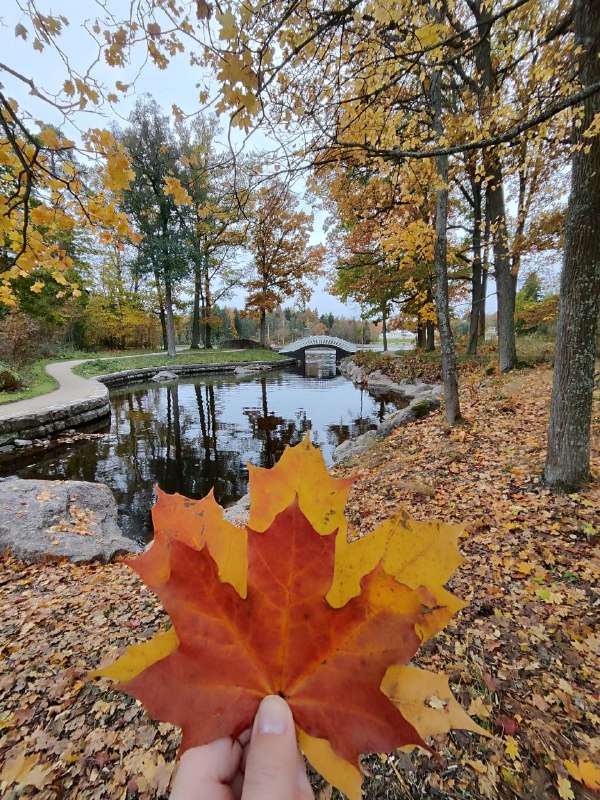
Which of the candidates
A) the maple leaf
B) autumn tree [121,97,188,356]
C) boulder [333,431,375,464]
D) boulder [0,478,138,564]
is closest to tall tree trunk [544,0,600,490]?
the maple leaf

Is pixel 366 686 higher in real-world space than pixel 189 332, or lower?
lower

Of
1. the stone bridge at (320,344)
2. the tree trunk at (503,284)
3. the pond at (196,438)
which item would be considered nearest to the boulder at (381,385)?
the pond at (196,438)

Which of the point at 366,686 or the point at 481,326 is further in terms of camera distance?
the point at 481,326

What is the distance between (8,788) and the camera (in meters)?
1.61

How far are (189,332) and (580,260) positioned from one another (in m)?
56.8

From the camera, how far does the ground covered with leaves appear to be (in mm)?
1632

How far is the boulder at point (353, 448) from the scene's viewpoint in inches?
307

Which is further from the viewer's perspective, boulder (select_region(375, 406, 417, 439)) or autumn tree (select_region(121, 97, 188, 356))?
autumn tree (select_region(121, 97, 188, 356))

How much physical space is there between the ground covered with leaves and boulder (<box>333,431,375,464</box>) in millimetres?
3487

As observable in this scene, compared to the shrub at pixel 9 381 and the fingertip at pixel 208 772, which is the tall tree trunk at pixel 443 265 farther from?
the shrub at pixel 9 381

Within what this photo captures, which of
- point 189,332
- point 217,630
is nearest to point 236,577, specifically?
point 217,630

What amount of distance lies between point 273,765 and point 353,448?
24.8ft

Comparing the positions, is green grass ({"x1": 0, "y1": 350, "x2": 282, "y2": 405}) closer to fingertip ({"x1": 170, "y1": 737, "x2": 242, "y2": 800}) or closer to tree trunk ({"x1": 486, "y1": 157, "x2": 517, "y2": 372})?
fingertip ({"x1": 170, "y1": 737, "x2": 242, "y2": 800})

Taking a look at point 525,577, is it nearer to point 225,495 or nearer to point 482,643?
point 482,643
